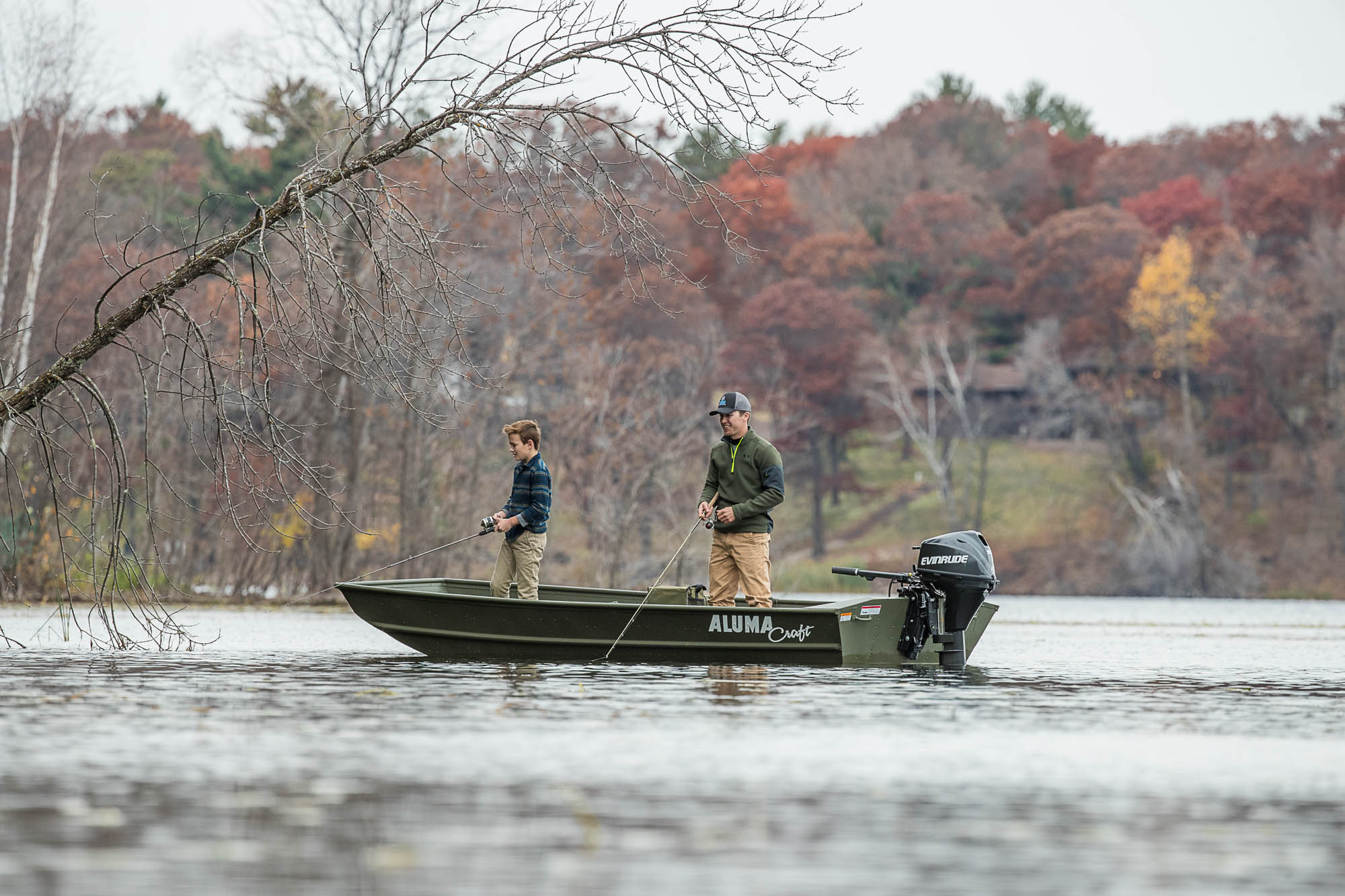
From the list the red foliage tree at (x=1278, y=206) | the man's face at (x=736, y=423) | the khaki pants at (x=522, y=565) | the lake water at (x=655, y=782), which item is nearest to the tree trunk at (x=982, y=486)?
the red foliage tree at (x=1278, y=206)

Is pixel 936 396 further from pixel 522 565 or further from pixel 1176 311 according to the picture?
pixel 522 565

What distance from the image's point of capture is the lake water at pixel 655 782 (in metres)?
5.43

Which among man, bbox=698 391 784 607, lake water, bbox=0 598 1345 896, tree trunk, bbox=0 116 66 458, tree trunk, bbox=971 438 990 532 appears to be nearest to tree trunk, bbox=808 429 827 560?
tree trunk, bbox=971 438 990 532

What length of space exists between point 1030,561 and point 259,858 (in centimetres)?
4805

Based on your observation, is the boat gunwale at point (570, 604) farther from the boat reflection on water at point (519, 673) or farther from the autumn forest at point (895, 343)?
the autumn forest at point (895, 343)

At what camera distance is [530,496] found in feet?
46.2

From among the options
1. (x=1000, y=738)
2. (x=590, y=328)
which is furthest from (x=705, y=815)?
(x=590, y=328)

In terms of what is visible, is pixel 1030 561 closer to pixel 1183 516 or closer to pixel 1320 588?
pixel 1183 516

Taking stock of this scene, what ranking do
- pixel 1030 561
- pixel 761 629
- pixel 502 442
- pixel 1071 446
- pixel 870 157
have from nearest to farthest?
1. pixel 761 629
2. pixel 502 442
3. pixel 1030 561
4. pixel 1071 446
5. pixel 870 157

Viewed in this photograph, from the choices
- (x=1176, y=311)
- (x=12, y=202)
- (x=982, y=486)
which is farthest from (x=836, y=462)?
(x=12, y=202)

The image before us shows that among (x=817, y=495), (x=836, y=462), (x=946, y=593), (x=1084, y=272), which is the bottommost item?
(x=946, y=593)

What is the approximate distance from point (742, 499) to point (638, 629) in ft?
4.26

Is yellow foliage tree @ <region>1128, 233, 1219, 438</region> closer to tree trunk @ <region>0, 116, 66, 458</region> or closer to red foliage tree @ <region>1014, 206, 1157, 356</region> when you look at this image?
red foliage tree @ <region>1014, 206, 1157, 356</region>

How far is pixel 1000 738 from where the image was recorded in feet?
29.6
